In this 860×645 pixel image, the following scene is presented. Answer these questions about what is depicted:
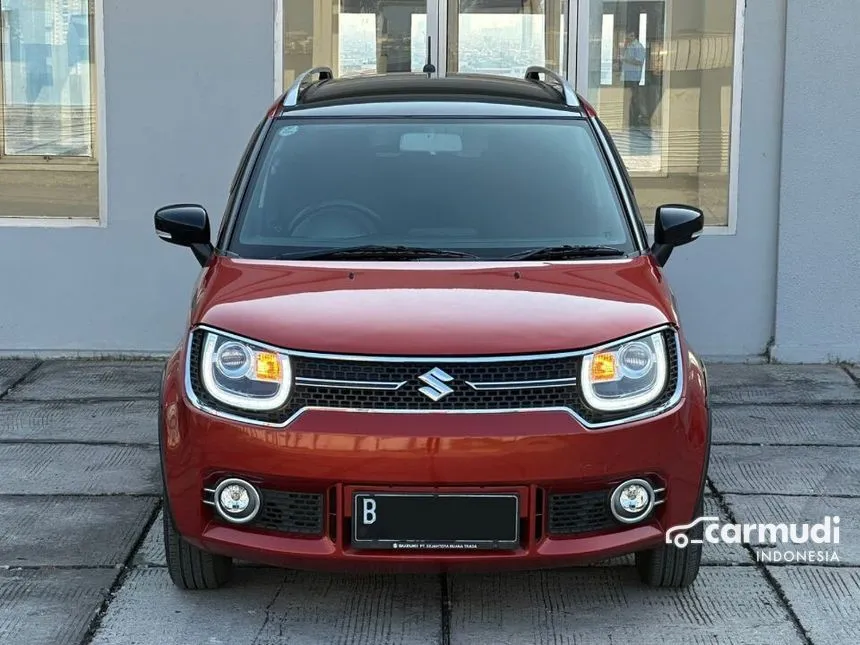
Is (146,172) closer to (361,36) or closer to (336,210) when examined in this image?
(361,36)

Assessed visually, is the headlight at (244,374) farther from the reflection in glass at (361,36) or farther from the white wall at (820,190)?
the white wall at (820,190)

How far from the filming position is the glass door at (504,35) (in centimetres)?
920

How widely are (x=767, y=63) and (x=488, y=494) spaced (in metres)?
5.52

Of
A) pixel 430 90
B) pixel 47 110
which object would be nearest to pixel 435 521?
pixel 430 90

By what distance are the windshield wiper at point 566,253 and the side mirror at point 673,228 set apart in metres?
0.33

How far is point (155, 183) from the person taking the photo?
8.84m

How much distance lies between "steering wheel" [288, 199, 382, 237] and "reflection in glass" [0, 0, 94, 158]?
4.27 meters

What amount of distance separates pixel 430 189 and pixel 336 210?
383 millimetres

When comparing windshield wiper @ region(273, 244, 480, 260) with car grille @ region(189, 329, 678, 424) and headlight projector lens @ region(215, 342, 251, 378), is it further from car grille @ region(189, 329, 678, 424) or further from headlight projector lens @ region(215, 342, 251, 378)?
car grille @ region(189, 329, 678, 424)

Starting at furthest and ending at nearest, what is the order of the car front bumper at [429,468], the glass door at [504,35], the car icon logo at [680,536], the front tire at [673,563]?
the glass door at [504,35] → the front tire at [673,563] → the car icon logo at [680,536] → the car front bumper at [429,468]

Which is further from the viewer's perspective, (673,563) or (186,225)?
(186,225)

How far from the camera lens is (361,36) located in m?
9.20

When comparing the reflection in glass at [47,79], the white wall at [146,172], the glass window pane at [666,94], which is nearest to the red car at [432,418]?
the white wall at [146,172]

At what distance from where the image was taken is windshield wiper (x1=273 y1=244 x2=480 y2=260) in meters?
4.93
